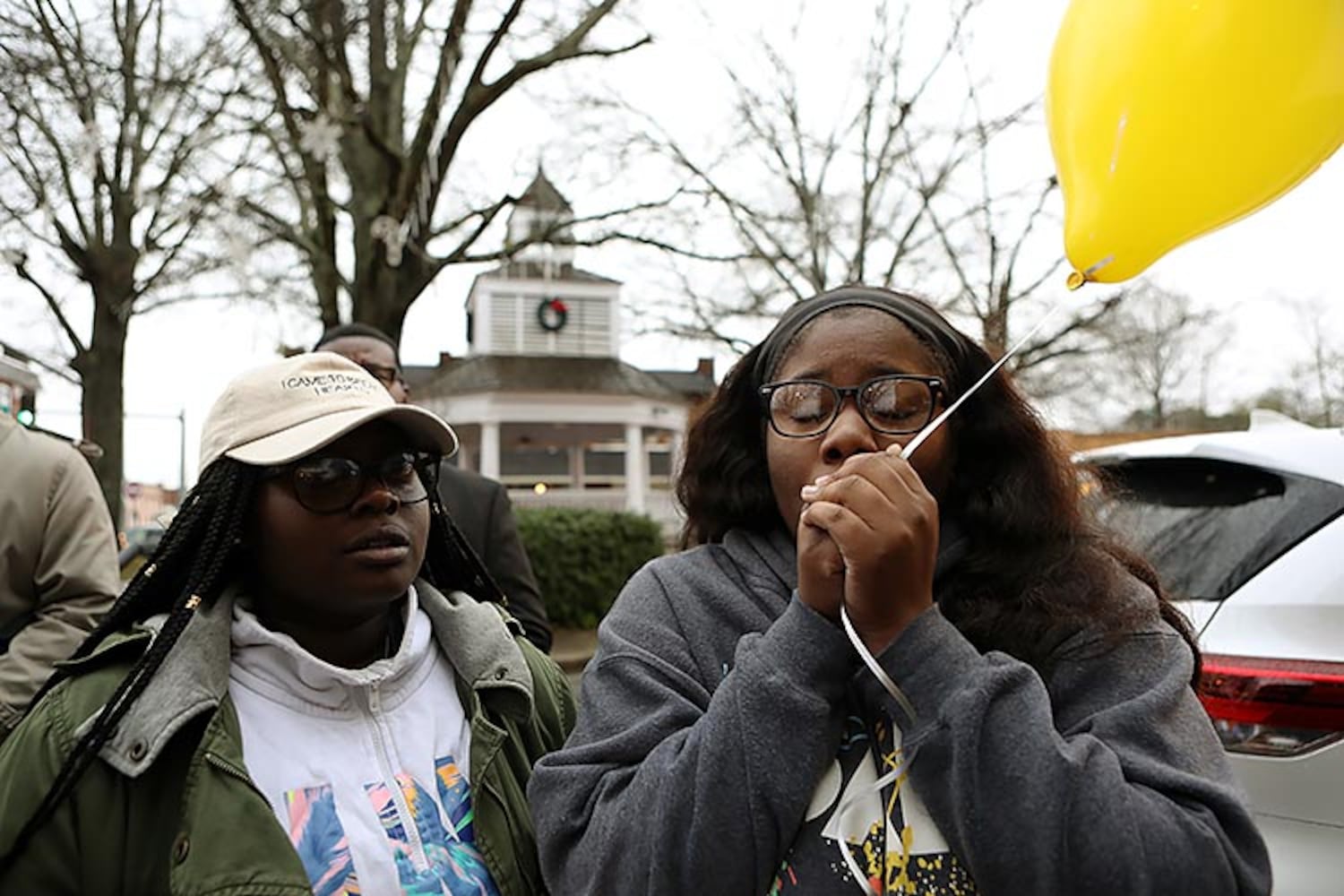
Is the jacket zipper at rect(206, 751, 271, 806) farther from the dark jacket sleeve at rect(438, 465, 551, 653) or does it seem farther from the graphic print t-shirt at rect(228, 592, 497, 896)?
the dark jacket sleeve at rect(438, 465, 551, 653)

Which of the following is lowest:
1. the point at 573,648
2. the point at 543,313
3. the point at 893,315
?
the point at 573,648

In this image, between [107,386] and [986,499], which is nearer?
[986,499]

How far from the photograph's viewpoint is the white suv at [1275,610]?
89.0 inches

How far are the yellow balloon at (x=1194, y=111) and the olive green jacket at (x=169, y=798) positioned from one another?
1253mm

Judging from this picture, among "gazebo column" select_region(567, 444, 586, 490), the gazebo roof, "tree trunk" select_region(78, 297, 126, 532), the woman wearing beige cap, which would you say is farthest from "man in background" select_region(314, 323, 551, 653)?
"gazebo column" select_region(567, 444, 586, 490)

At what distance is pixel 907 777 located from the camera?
4.04ft

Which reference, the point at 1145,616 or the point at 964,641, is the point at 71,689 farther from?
the point at 1145,616

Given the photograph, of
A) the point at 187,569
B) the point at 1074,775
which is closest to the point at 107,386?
the point at 187,569

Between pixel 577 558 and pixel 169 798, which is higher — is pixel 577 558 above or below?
below

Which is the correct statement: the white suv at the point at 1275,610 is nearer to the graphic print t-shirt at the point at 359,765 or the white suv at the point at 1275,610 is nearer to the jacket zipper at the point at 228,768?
the graphic print t-shirt at the point at 359,765

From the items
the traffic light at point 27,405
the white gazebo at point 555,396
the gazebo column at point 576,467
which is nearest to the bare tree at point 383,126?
the traffic light at point 27,405

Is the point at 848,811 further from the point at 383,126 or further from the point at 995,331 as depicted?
the point at 383,126

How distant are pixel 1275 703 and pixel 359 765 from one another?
6.38 ft

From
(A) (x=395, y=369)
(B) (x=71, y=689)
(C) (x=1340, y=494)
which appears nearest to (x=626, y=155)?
(A) (x=395, y=369)
